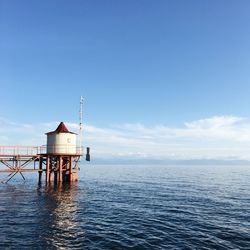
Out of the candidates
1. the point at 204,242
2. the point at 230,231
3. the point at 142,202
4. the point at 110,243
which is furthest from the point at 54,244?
the point at 142,202

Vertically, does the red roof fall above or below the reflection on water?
above

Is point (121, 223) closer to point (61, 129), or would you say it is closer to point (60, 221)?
point (60, 221)

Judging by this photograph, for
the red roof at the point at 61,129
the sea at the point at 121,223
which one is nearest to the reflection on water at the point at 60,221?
the sea at the point at 121,223

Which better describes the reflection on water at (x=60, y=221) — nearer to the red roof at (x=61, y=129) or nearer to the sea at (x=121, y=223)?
the sea at (x=121, y=223)

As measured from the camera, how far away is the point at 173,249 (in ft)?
60.0

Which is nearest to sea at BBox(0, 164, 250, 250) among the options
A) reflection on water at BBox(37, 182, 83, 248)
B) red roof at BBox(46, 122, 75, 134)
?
reflection on water at BBox(37, 182, 83, 248)

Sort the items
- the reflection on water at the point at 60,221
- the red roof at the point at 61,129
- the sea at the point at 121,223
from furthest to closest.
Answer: the red roof at the point at 61,129 → the reflection on water at the point at 60,221 → the sea at the point at 121,223

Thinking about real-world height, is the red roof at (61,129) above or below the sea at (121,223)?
above

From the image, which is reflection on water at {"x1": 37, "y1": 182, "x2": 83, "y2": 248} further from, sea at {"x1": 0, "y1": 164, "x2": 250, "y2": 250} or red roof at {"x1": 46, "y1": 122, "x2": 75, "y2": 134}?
red roof at {"x1": 46, "y1": 122, "x2": 75, "y2": 134}

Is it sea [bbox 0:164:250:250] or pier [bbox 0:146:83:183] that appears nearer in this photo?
sea [bbox 0:164:250:250]

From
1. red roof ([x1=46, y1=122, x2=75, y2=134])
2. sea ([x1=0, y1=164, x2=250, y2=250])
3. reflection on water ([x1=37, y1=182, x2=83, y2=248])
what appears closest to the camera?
sea ([x1=0, y1=164, x2=250, y2=250])

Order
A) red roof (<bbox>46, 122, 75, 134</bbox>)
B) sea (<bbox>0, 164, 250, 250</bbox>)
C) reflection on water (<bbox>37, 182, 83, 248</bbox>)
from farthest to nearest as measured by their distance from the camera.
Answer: red roof (<bbox>46, 122, 75, 134</bbox>)
reflection on water (<bbox>37, 182, 83, 248</bbox>)
sea (<bbox>0, 164, 250, 250</bbox>)

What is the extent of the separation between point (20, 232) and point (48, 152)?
3055 cm

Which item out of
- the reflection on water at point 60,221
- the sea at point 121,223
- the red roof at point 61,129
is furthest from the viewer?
the red roof at point 61,129
